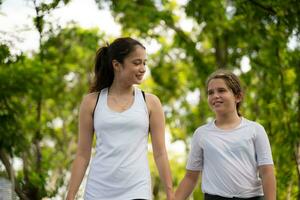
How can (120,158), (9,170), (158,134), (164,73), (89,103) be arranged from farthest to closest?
(164,73) < (9,170) < (89,103) < (158,134) < (120,158)

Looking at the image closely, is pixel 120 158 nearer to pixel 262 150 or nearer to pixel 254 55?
pixel 262 150

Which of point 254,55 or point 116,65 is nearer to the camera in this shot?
point 116,65

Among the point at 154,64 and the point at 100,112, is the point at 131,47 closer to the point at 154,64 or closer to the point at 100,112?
the point at 100,112

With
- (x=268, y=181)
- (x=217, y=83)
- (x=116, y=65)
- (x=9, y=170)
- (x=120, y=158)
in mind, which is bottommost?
(x=268, y=181)

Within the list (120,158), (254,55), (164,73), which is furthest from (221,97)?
(164,73)

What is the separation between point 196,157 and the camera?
5766 millimetres

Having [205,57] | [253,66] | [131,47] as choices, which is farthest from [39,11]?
[205,57]

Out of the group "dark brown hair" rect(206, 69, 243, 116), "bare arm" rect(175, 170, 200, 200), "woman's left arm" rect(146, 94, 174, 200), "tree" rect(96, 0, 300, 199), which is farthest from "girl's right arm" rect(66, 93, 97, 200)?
"tree" rect(96, 0, 300, 199)

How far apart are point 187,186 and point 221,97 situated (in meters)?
0.77

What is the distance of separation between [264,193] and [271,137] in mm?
13906

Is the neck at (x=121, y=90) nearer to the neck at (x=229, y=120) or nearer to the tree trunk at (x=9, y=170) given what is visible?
the neck at (x=229, y=120)

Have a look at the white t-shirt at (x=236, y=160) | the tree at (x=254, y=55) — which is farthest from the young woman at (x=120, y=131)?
the tree at (x=254, y=55)

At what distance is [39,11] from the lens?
10.5 metres

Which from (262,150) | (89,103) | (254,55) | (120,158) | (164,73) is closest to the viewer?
→ (120,158)
